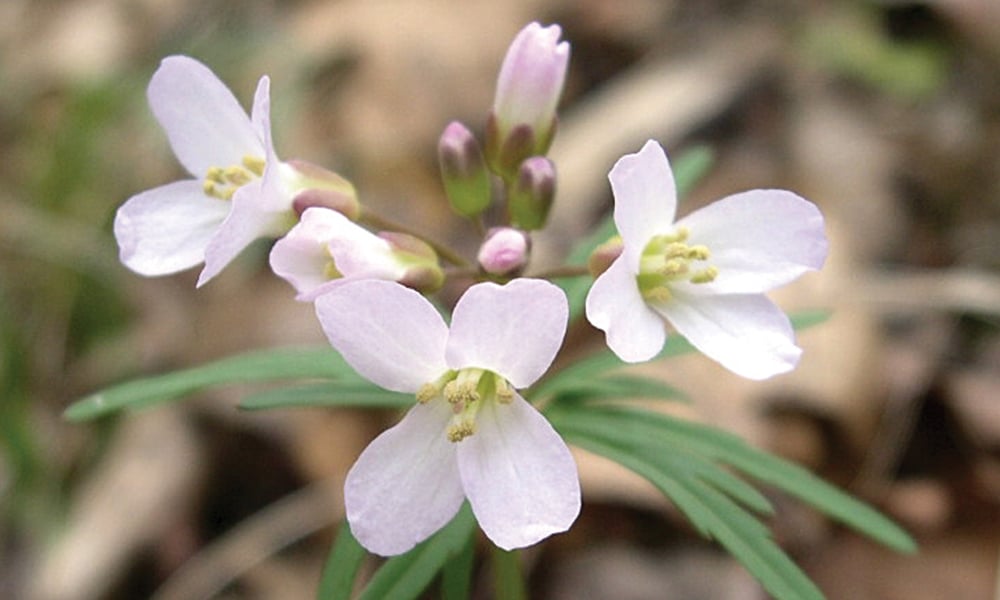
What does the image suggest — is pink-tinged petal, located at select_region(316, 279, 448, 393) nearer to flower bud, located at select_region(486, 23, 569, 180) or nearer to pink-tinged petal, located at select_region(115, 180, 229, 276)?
pink-tinged petal, located at select_region(115, 180, 229, 276)

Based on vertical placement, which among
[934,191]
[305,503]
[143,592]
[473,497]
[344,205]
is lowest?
[143,592]

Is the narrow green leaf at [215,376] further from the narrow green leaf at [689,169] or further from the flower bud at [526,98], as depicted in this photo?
the narrow green leaf at [689,169]

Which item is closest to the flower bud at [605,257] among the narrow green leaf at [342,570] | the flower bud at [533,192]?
the flower bud at [533,192]

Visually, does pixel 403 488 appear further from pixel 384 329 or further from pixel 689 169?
pixel 689 169

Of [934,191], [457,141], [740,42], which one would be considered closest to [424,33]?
[740,42]

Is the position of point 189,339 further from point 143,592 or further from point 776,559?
point 776,559

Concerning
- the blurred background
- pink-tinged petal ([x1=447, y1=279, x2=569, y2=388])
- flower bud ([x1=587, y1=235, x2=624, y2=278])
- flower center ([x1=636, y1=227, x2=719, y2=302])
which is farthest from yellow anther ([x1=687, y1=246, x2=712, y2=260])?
the blurred background
